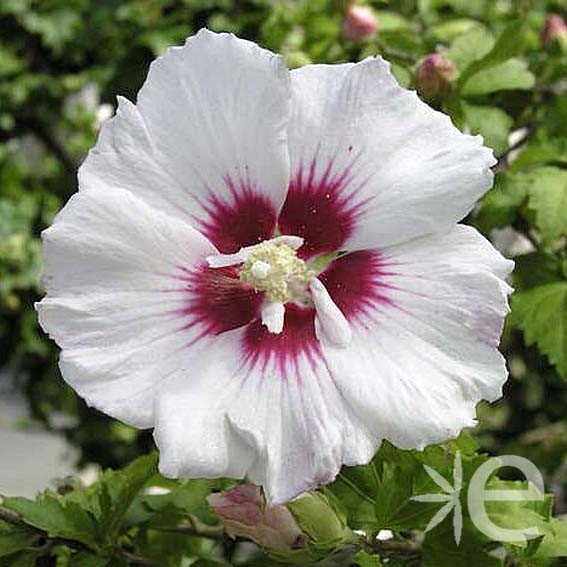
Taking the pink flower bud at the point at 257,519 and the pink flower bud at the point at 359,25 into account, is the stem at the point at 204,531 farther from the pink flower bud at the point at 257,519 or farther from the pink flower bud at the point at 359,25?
the pink flower bud at the point at 359,25

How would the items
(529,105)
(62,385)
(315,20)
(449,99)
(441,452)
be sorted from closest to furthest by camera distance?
(441,452), (449,99), (529,105), (315,20), (62,385)

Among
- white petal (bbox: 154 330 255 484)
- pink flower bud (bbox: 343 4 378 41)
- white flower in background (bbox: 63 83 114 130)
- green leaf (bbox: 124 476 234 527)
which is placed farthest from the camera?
white flower in background (bbox: 63 83 114 130)

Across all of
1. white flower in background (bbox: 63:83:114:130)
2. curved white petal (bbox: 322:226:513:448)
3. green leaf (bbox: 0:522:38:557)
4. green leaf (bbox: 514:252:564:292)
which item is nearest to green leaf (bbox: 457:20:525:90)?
green leaf (bbox: 514:252:564:292)

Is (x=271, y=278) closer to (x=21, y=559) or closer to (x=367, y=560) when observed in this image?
(x=367, y=560)

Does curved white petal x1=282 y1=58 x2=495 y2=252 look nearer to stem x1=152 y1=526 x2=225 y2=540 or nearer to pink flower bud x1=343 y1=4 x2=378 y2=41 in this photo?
stem x1=152 y1=526 x2=225 y2=540

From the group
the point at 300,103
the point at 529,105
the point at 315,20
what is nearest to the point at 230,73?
the point at 300,103

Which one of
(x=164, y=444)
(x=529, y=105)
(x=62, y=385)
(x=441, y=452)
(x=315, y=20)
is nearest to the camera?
(x=164, y=444)

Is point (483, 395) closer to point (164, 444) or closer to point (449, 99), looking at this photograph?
point (164, 444)
